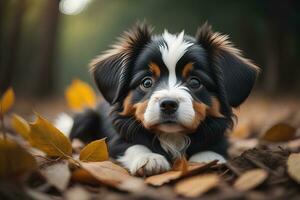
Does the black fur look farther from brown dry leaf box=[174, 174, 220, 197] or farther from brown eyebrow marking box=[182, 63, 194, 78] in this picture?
brown dry leaf box=[174, 174, 220, 197]

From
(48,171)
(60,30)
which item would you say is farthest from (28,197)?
(60,30)

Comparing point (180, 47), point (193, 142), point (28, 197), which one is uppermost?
point (180, 47)

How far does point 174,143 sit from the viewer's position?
3965mm

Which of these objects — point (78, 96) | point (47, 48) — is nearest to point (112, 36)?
point (47, 48)

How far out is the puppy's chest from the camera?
3.94 m

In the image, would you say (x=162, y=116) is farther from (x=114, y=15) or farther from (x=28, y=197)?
(x=114, y=15)

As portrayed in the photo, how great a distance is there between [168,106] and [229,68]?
763 millimetres

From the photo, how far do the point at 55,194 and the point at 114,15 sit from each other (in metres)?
11.5

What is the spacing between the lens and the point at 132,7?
1323 cm

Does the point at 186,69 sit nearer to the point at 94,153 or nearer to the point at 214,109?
the point at 214,109

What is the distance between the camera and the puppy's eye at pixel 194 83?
3781 millimetres

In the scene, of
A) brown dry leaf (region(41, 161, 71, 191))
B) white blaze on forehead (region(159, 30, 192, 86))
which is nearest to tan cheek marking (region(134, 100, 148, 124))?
white blaze on forehead (region(159, 30, 192, 86))

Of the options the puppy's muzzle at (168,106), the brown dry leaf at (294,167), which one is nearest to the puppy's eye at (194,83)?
the puppy's muzzle at (168,106)

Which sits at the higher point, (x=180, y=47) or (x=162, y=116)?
(x=180, y=47)
